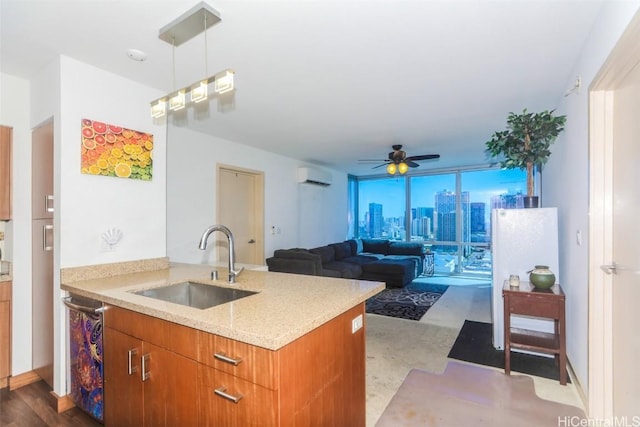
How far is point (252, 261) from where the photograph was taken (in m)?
5.12

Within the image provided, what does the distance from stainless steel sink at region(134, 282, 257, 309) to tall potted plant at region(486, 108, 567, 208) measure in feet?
8.72

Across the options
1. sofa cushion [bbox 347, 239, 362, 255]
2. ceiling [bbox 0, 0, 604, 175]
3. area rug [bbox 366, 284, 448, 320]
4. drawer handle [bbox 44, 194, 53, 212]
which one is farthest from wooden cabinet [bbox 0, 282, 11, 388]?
sofa cushion [bbox 347, 239, 362, 255]

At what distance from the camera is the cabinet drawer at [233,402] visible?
1181 mm

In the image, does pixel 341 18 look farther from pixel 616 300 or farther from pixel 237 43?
pixel 616 300

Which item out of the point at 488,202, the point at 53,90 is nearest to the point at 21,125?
the point at 53,90

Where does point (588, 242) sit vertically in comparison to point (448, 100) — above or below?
below

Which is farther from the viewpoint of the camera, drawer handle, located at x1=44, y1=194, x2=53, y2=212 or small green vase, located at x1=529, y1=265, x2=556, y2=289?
small green vase, located at x1=529, y1=265, x2=556, y2=289

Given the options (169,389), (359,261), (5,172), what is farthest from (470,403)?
(359,261)

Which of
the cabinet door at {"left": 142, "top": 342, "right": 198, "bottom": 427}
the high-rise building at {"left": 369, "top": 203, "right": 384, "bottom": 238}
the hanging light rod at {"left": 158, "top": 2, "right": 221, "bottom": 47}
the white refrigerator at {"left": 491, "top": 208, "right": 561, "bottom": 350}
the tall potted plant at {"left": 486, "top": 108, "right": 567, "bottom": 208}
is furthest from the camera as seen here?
the high-rise building at {"left": 369, "top": 203, "right": 384, "bottom": 238}

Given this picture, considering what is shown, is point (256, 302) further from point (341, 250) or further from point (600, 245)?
point (341, 250)

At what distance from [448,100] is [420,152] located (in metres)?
2.46

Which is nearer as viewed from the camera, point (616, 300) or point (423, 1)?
point (423, 1)

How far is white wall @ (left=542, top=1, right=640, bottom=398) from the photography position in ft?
5.67

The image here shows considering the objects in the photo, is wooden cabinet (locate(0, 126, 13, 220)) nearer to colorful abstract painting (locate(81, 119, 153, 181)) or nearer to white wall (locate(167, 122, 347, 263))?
colorful abstract painting (locate(81, 119, 153, 181))
